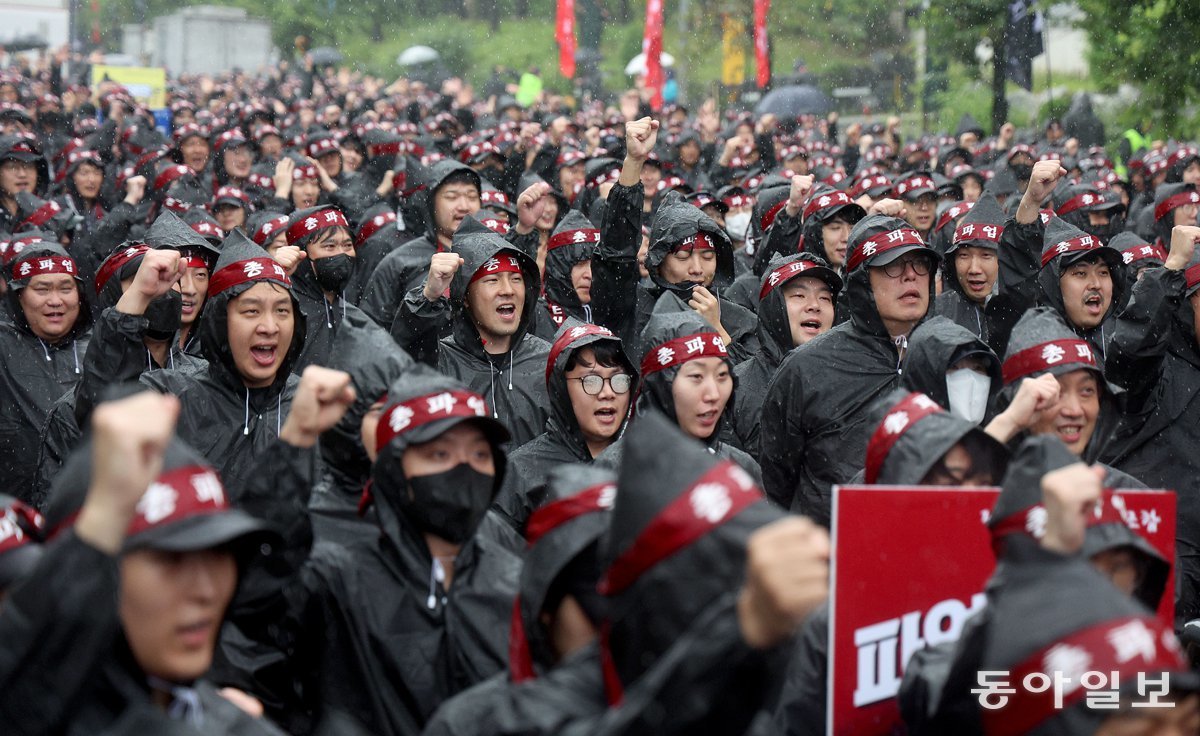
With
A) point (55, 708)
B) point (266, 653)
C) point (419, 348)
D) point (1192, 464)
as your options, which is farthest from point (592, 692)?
point (1192, 464)

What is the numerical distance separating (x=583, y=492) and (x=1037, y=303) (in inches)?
220

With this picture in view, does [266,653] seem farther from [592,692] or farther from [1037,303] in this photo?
[1037,303]

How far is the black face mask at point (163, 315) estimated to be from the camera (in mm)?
6809

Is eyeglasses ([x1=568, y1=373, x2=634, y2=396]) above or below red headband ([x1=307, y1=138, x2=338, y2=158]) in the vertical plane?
below

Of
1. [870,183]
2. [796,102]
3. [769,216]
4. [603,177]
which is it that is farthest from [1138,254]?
[796,102]

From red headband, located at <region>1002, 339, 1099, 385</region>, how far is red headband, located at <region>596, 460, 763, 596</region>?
116 inches

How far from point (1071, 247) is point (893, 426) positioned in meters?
4.25

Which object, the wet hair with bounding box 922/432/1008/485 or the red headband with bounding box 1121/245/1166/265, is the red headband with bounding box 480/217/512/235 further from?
the wet hair with bounding box 922/432/1008/485

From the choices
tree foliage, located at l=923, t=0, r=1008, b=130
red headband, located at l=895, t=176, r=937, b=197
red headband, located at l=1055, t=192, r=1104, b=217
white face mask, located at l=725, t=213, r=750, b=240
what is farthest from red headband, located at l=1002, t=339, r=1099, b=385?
tree foliage, located at l=923, t=0, r=1008, b=130

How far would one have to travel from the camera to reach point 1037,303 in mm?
8648

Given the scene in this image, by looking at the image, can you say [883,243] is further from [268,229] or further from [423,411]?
[268,229]

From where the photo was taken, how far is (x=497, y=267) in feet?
25.2

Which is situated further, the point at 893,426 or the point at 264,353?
the point at 264,353

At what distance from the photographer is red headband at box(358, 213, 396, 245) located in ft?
39.4
